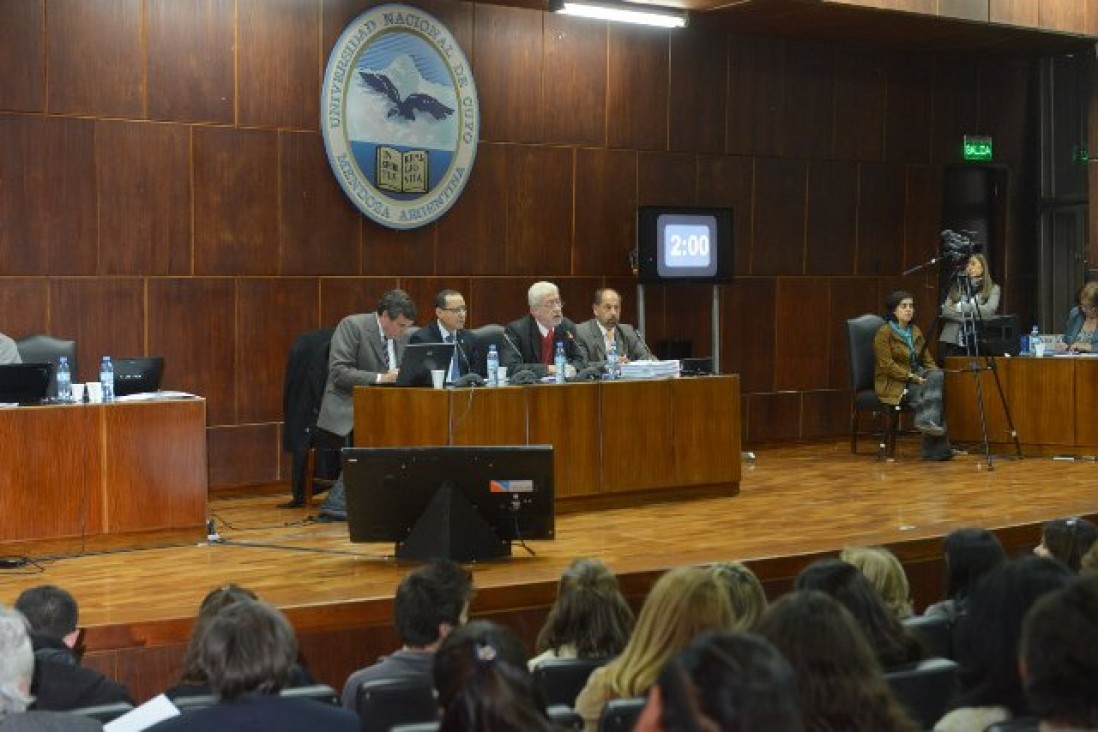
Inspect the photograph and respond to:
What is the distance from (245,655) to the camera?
3.33m

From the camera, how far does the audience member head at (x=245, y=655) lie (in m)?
3.31

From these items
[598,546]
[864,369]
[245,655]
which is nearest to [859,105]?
[864,369]

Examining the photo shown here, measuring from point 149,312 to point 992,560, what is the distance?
237 inches

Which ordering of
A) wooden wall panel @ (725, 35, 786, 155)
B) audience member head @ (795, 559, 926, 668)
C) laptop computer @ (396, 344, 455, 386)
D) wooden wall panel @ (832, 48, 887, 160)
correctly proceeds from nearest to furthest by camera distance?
audience member head @ (795, 559, 926, 668) < laptop computer @ (396, 344, 455, 386) < wooden wall panel @ (725, 35, 786, 155) < wooden wall panel @ (832, 48, 887, 160)

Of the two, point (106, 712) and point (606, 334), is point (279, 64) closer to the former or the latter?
point (606, 334)

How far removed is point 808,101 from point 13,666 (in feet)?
34.1

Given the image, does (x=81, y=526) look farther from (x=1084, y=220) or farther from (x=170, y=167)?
(x=1084, y=220)

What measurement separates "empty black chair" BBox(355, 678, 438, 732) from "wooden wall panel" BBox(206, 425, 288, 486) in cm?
617

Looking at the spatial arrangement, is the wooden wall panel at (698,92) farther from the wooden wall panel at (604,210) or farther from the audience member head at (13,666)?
the audience member head at (13,666)

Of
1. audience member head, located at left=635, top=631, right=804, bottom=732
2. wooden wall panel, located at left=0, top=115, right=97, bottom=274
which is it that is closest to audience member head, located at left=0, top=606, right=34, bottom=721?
audience member head, located at left=635, top=631, right=804, bottom=732

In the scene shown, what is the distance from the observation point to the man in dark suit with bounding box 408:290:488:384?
8953mm

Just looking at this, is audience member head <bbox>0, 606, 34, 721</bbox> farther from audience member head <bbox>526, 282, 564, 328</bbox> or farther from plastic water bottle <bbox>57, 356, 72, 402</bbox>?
audience member head <bbox>526, 282, 564, 328</bbox>

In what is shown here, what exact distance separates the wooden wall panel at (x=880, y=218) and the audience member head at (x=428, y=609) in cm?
955

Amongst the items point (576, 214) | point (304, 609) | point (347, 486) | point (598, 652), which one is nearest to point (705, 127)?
point (576, 214)
